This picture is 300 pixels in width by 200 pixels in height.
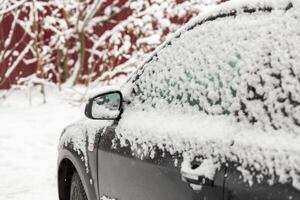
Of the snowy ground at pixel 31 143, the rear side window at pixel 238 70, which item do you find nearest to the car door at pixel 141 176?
the rear side window at pixel 238 70

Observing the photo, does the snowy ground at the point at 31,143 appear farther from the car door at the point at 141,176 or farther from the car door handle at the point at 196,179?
the car door handle at the point at 196,179

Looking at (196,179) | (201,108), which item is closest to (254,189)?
(196,179)

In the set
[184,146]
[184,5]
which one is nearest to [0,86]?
[184,5]

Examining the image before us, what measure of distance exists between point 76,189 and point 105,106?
0.93 m

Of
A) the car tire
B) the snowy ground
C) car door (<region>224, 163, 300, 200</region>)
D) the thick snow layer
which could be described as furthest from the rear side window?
the snowy ground

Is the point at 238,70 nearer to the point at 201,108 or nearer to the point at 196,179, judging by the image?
the point at 201,108

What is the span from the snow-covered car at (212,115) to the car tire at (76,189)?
0.42 metres

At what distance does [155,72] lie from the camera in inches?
132

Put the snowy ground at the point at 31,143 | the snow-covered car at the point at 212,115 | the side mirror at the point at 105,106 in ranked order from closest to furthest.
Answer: the snow-covered car at the point at 212,115
the side mirror at the point at 105,106
the snowy ground at the point at 31,143

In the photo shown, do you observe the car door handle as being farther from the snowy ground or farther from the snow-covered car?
the snowy ground

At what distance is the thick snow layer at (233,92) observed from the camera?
7.39 ft

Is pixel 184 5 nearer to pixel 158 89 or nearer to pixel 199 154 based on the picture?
pixel 158 89

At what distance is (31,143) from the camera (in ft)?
28.9

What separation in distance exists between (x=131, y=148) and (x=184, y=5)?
8796 millimetres
